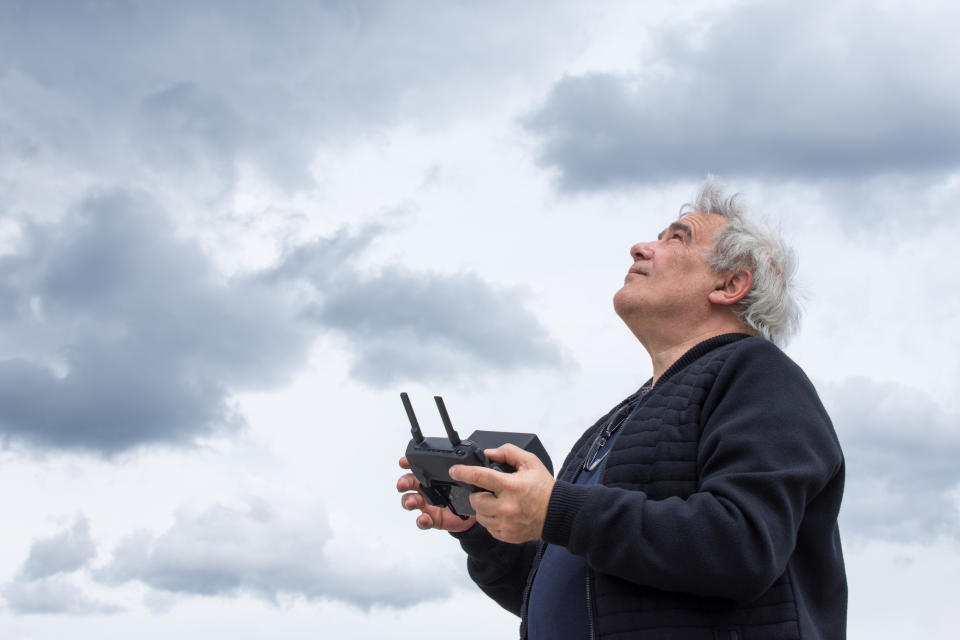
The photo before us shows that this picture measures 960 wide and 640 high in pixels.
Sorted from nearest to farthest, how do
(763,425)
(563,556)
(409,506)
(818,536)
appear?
(763,425)
(818,536)
(563,556)
(409,506)

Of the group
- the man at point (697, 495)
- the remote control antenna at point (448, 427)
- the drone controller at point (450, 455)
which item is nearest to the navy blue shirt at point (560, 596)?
the man at point (697, 495)

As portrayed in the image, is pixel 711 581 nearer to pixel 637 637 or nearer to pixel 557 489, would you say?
pixel 637 637

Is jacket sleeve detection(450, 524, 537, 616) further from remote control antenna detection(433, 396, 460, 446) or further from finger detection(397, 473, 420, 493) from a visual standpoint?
remote control antenna detection(433, 396, 460, 446)

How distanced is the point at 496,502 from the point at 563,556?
0.79m

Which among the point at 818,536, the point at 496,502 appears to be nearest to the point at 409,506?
the point at 496,502

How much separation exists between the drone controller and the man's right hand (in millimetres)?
195

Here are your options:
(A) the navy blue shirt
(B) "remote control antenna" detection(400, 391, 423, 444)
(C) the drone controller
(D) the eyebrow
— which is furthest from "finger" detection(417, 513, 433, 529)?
(D) the eyebrow

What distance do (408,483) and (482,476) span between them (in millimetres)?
1025

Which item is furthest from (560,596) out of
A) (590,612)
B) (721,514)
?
(721,514)

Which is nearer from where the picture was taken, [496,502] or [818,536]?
[496,502]

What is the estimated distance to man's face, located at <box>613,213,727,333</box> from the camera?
402cm

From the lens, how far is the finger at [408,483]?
385 cm

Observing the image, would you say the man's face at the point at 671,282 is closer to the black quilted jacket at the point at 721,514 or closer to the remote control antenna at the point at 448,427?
the black quilted jacket at the point at 721,514

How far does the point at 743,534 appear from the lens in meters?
2.83
